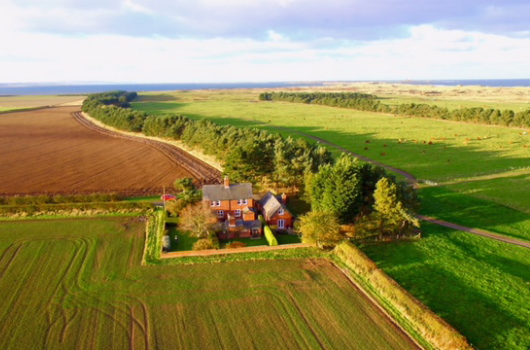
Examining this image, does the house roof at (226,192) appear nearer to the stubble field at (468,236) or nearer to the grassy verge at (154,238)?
the grassy verge at (154,238)

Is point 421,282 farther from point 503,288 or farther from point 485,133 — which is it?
point 485,133

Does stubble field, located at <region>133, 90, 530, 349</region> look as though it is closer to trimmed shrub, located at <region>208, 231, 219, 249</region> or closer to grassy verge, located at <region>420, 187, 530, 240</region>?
grassy verge, located at <region>420, 187, 530, 240</region>

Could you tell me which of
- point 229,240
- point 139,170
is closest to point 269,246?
point 229,240

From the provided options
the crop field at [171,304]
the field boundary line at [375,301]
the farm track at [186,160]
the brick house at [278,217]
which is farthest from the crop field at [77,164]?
the field boundary line at [375,301]

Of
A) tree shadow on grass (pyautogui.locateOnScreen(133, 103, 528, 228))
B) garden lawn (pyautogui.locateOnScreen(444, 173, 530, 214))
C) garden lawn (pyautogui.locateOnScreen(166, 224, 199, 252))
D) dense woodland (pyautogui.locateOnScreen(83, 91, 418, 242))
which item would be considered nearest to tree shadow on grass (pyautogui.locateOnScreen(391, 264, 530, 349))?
dense woodland (pyautogui.locateOnScreen(83, 91, 418, 242))

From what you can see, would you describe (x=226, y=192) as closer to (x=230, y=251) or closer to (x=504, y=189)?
(x=230, y=251)

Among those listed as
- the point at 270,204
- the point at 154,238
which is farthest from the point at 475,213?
the point at 154,238
